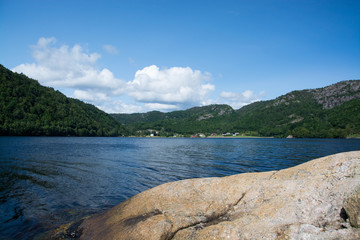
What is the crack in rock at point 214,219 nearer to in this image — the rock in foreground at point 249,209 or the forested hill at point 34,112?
the rock in foreground at point 249,209

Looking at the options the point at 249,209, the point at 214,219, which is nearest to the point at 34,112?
Answer: the point at 214,219

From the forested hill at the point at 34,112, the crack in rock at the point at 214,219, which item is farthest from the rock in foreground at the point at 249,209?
the forested hill at the point at 34,112

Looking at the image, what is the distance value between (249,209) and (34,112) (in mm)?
167326

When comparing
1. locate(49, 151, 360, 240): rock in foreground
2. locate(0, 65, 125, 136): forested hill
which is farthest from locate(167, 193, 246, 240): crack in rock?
locate(0, 65, 125, 136): forested hill

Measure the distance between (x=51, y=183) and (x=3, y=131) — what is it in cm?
12107

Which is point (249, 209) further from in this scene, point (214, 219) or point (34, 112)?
point (34, 112)

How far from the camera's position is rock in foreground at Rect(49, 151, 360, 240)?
5.11m

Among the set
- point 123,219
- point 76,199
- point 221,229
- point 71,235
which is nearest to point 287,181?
point 221,229

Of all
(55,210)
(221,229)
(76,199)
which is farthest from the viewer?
(76,199)

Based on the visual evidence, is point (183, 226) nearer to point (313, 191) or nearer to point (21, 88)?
point (313, 191)

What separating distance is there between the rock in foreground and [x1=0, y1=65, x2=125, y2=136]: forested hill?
437 feet

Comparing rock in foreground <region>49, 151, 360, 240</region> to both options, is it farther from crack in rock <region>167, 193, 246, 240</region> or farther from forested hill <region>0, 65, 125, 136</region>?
forested hill <region>0, 65, 125, 136</region>

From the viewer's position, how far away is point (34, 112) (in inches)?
5472

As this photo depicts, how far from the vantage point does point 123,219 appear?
25.0 feet
